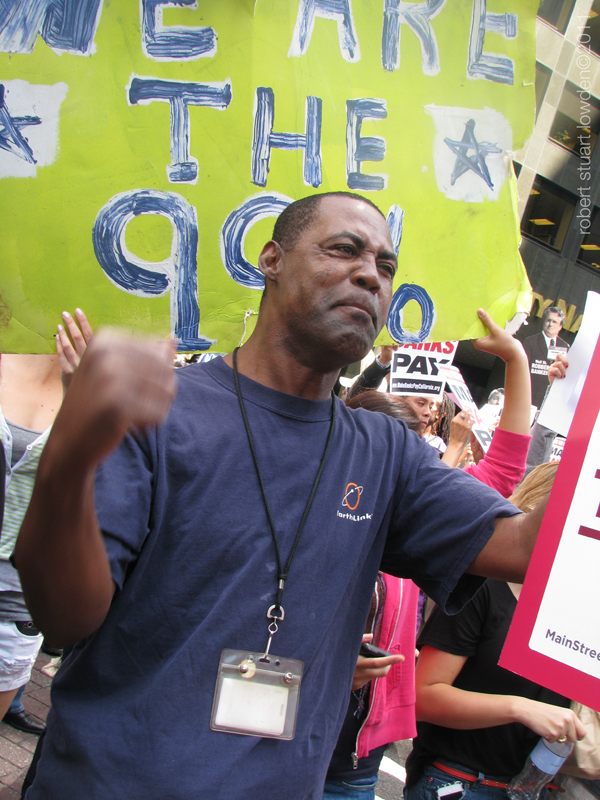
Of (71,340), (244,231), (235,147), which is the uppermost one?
(235,147)

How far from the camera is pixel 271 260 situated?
1671 mm

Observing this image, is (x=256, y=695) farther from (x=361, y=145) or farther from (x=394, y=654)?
(x=361, y=145)

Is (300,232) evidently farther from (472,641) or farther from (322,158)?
(472,641)

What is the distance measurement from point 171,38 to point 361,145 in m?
0.63

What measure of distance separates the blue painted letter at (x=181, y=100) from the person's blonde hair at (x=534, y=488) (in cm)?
154

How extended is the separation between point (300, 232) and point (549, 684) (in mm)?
1180

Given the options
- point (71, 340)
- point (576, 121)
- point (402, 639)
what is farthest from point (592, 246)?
point (71, 340)

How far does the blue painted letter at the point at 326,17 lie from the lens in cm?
182

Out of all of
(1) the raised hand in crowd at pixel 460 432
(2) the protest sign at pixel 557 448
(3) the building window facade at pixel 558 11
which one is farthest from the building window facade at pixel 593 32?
(1) the raised hand in crowd at pixel 460 432

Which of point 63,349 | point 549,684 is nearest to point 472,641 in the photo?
point 549,684

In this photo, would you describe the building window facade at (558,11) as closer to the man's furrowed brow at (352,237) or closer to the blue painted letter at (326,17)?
the blue painted letter at (326,17)

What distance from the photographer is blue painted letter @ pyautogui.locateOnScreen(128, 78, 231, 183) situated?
1.72 m

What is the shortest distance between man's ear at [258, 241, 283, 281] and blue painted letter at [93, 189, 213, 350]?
25 centimetres

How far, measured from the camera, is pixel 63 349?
5.41 ft
